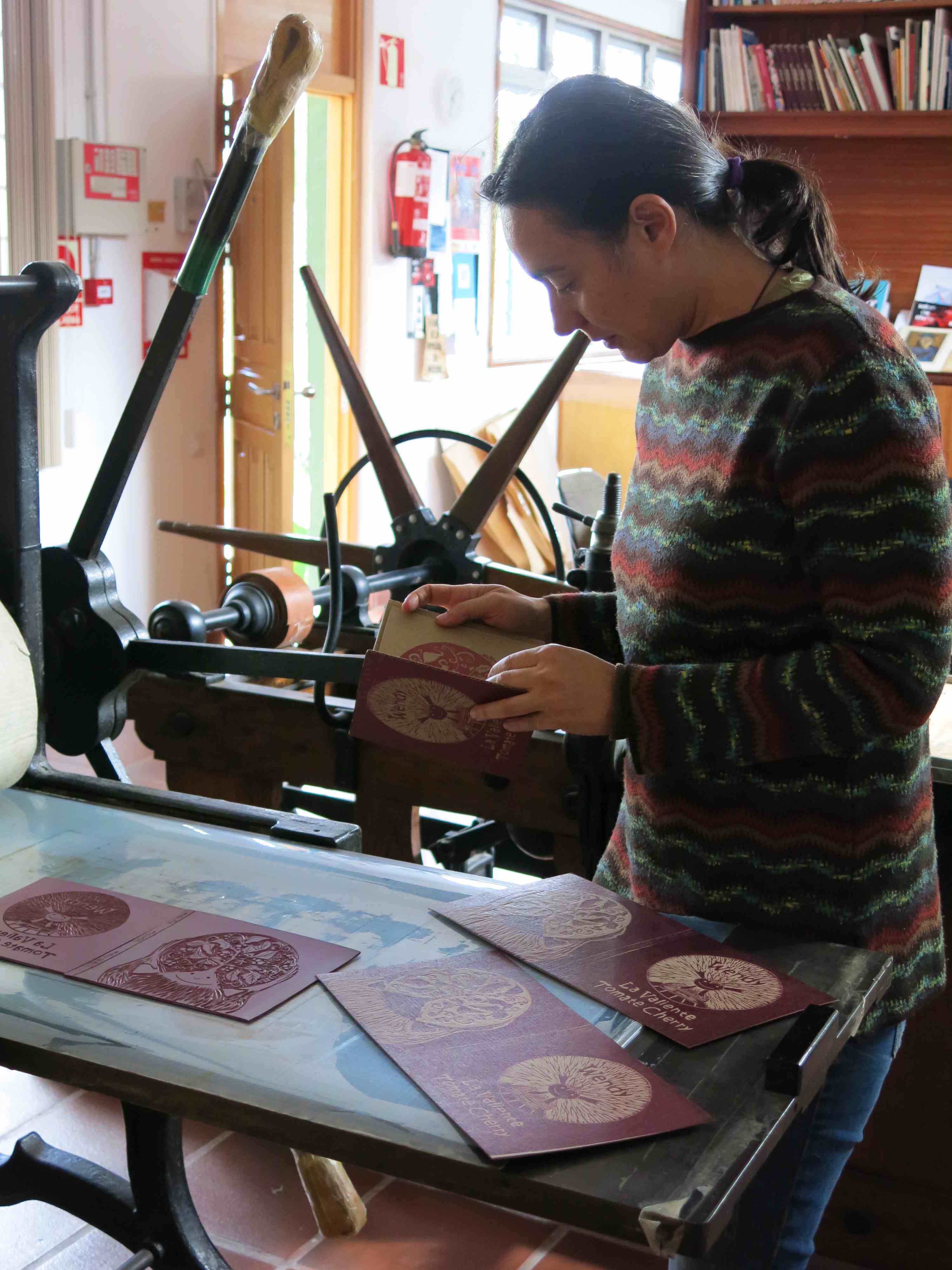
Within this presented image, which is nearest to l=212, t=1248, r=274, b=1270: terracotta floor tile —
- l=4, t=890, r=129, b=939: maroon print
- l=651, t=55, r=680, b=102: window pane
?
l=4, t=890, r=129, b=939: maroon print

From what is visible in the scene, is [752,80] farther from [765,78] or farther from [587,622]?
[587,622]

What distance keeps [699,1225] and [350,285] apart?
5.06 m

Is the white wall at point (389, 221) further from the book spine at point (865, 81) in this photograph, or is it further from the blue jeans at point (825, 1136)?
the blue jeans at point (825, 1136)

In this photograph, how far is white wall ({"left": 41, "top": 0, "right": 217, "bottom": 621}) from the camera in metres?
4.03

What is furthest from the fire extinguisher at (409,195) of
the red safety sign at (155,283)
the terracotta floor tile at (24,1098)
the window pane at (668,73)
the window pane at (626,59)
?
the terracotta floor tile at (24,1098)

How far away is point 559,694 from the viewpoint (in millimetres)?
1062

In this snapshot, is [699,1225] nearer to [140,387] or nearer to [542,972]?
[542,972]

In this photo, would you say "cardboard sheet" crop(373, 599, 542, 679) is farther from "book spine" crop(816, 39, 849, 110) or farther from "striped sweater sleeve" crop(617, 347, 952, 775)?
"book spine" crop(816, 39, 849, 110)

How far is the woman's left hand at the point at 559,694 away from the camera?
41.9 inches

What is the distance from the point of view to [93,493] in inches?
66.2

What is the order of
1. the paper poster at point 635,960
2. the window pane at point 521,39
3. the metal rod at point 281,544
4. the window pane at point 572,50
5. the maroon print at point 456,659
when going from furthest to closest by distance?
the window pane at point 572,50 → the window pane at point 521,39 → the metal rod at point 281,544 → the maroon print at point 456,659 → the paper poster at point 635,960

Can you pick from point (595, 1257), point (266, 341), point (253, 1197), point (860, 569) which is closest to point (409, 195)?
point (266, 341)

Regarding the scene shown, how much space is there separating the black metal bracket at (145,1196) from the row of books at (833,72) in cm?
349

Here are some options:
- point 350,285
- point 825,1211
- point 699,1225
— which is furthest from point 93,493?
point 350,285
